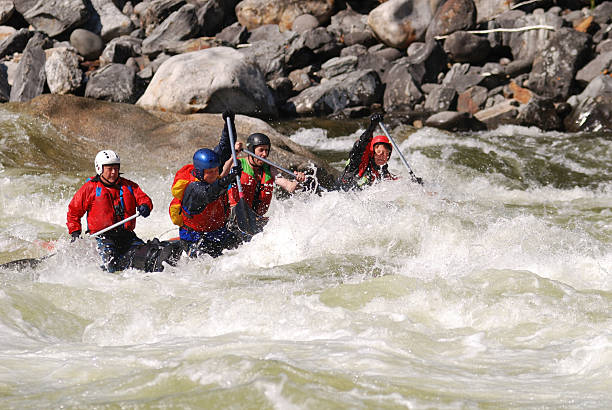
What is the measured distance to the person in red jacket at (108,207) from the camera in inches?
251

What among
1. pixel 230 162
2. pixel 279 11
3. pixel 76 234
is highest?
pixel 279 11

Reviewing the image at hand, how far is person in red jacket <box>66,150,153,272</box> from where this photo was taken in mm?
6379

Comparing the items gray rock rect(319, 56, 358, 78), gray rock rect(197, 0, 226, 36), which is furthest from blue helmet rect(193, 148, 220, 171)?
gray rock rect(197, 0, 226, 36)

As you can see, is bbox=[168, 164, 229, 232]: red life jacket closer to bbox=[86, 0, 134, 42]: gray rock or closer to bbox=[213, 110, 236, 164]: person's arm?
bbox=[213, 110, 236, 164]: person's arm

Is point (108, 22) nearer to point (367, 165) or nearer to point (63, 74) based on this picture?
point (63, 74)

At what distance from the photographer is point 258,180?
25.2 feet

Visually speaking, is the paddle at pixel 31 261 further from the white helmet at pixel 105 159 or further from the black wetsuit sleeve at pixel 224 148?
the black wetsuit sleeve at pixel 224 148

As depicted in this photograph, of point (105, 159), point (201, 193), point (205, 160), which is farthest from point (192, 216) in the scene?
point (105, 159)

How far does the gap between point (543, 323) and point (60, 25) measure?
79.4ft

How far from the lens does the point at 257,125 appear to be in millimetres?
12055

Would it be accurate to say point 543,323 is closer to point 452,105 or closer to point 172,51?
point 452,105

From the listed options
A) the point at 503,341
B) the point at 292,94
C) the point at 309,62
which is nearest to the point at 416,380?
the point at 503,341

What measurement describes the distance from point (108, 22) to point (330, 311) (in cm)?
2372

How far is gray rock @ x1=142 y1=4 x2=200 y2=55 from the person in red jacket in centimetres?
1766
